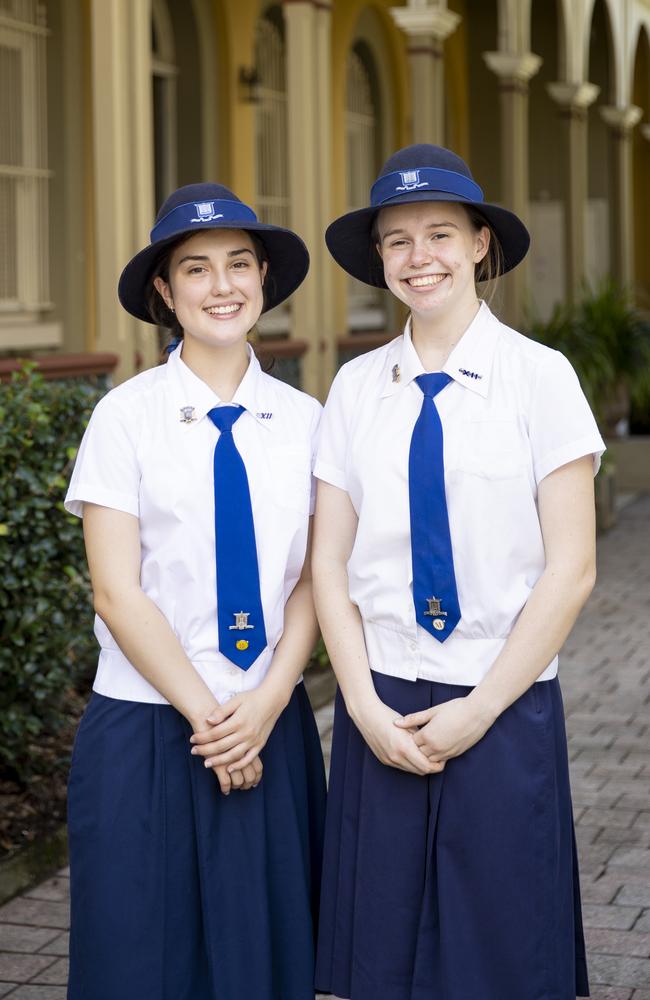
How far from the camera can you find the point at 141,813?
271 centimetres

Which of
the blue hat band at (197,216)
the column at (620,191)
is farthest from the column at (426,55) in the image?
the blue hat band at (197,216)

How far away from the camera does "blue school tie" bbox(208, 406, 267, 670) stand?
8.77 feet

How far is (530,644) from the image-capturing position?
2547 millimetres

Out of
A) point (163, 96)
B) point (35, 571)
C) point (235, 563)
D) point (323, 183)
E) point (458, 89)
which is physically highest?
point (458, 89)

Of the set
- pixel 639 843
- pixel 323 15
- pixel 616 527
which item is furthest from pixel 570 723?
pixel 616 527

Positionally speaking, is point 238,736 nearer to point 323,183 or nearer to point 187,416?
point 187,416

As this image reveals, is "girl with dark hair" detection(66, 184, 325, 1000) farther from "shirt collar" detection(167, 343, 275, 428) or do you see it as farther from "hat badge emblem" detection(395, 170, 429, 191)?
"hat badge emblem" detection(395, 170, 429, 191)

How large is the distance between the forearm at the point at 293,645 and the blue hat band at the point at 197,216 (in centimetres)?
68

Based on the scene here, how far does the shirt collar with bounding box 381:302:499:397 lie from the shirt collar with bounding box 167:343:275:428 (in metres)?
0.25

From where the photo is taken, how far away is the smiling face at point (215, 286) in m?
2.71

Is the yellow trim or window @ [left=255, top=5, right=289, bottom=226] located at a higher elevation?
the yellow trim

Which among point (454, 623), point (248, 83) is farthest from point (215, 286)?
point (248, 83)

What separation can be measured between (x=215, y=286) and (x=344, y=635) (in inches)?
26.1

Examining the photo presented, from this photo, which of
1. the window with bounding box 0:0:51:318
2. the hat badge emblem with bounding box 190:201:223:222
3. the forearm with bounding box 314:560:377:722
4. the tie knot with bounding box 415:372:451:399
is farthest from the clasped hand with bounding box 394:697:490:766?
the window with bounding box 0:0:51:318
